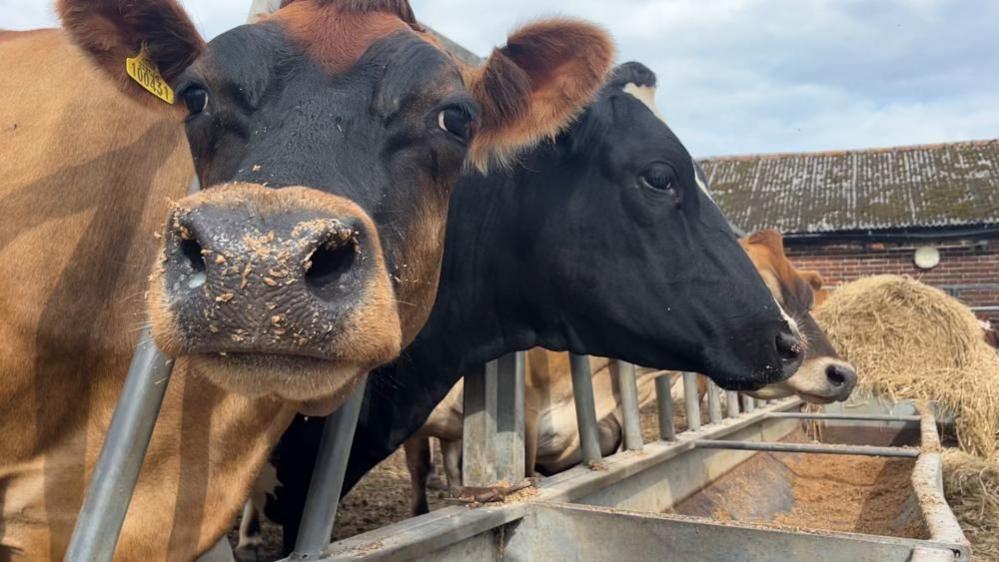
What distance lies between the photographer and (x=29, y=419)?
2029 mm

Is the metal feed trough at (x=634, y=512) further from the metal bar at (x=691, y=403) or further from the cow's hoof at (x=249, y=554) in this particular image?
the cow's hoof at (x=249, y=554)

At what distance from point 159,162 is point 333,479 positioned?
968mm

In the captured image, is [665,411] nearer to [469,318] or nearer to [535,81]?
[469,318]

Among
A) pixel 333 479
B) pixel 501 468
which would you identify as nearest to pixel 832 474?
pixel 501 468

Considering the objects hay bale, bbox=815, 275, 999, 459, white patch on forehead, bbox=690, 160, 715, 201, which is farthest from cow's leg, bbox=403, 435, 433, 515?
hay bale, bbox=815, 275, 999, 459

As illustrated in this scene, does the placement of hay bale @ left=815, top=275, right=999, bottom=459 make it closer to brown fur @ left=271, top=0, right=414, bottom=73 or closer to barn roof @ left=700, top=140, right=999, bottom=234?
brown fur @ left=271, top=0, right=414, bottom=73

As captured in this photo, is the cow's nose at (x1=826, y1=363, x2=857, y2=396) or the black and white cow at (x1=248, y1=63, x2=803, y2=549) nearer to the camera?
the black and white cow at (x1=248, y1=63, x2=803, y2=549)

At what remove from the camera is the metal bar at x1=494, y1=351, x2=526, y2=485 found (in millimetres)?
3180

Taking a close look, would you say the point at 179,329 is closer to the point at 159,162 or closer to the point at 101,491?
the point at 101,491

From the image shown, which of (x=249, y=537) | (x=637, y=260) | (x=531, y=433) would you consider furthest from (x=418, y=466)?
(x=637, y=260)

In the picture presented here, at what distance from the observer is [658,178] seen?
3242 mm

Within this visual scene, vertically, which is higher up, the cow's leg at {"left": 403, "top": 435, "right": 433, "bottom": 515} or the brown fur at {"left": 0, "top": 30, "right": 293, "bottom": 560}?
the brown fur at {"left": 0, "top": 30, "right": 293, "bottom": 560}

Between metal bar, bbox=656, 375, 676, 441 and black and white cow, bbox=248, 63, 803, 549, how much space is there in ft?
4.90

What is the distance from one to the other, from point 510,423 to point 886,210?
1833cm
